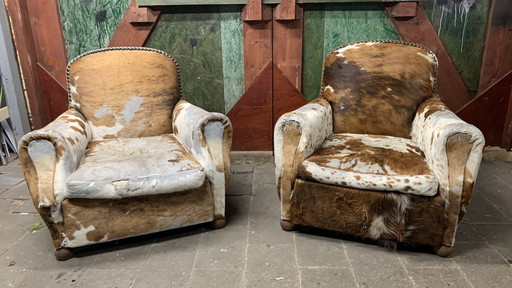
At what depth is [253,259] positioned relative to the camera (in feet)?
5.84

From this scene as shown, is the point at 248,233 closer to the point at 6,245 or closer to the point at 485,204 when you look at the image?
the point at 6,245

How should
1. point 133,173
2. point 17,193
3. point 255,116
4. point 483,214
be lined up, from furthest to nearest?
1. point 255,116
2. point 17,193
3. point 483,214
4. point 133,173

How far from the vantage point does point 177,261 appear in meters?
1.78

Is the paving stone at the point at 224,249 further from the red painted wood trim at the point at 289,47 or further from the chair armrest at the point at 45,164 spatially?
the red painted wood trim at the point at 289,47

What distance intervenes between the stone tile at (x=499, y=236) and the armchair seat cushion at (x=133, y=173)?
150 centimetres

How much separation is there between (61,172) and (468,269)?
191 cm

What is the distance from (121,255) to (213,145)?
27.8 inches

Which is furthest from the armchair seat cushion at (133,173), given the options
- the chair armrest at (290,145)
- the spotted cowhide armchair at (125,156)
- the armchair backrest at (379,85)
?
the armchair backrest at (379,85)

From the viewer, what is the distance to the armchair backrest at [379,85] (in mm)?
2189

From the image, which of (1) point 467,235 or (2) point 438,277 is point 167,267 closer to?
(2) point 438,277

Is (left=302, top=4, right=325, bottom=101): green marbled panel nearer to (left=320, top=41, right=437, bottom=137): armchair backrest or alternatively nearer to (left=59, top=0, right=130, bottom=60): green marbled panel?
(left=320, top=41, right=437, bottom=137): armchair backrest

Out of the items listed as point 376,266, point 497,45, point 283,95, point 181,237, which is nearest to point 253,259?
point 181,237

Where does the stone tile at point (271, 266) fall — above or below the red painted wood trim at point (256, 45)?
below

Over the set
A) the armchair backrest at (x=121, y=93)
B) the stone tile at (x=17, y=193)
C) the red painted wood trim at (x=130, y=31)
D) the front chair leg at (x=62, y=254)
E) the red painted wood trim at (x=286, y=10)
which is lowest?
the stone tile at (x=17, y=193)
